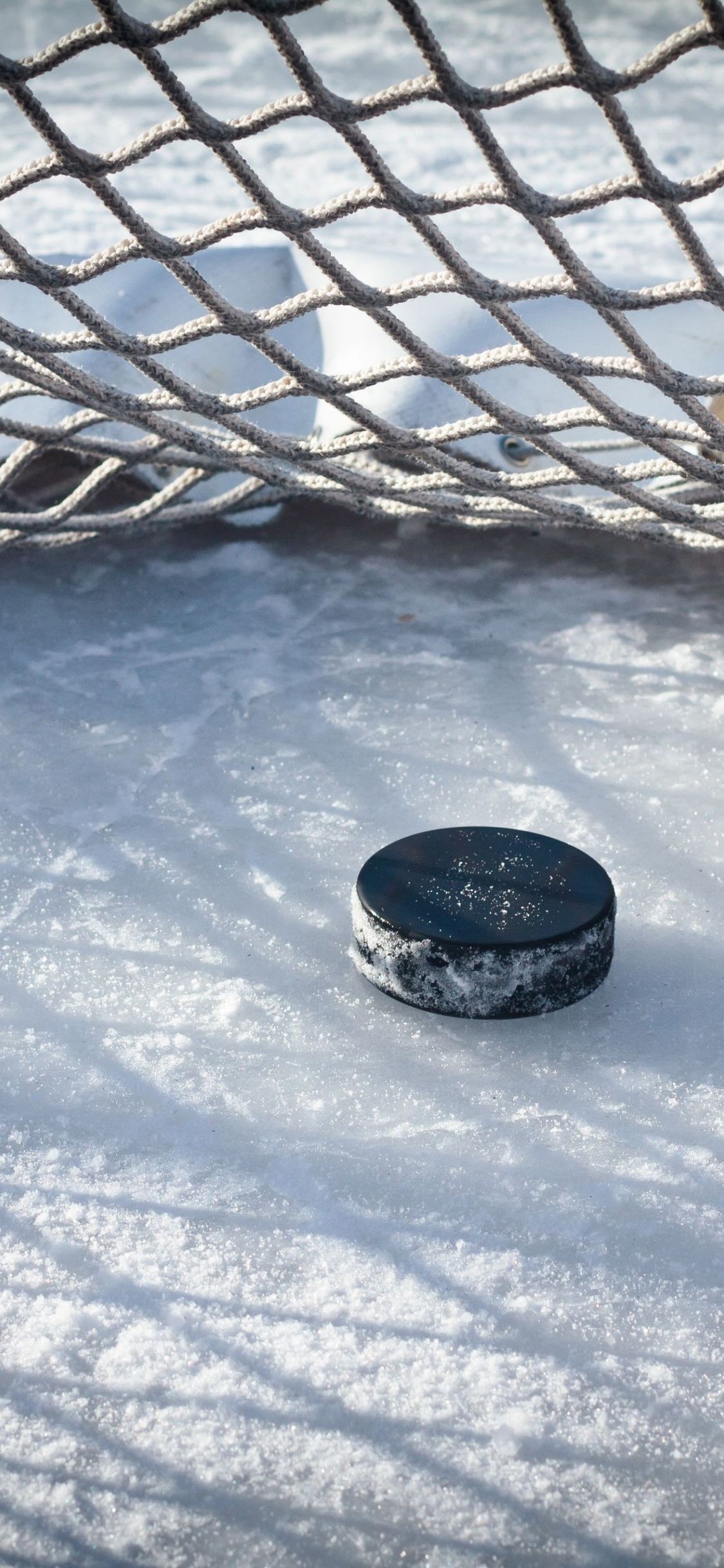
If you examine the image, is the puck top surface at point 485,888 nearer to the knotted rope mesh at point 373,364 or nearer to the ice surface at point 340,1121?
the ice surface at point 340,1121

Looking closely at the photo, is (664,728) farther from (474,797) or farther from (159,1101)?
(159,1101)

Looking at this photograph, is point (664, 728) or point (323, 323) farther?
point (323, 323)

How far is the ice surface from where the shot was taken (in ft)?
3.59

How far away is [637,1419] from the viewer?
114 cm

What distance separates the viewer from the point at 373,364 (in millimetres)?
2168

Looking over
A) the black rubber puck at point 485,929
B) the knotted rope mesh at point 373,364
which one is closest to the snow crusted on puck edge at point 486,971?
the black rubber puck at point 485,929

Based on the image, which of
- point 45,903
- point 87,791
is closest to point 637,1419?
point 45,903

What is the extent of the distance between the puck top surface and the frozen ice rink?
0.12 m

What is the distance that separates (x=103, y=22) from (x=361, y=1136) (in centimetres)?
124

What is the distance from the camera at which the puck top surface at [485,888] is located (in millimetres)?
1584

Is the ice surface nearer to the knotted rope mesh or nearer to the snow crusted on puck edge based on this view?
the snow crusted on puck edge

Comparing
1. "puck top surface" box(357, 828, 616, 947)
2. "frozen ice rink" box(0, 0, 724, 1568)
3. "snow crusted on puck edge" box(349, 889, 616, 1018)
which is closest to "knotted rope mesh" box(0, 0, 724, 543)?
"frozen ice rink" box(0, 0, 724, 1568)

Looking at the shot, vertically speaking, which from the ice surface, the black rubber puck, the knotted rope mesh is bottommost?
the ice surface

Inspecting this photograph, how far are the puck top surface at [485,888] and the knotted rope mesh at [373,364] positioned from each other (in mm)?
636
